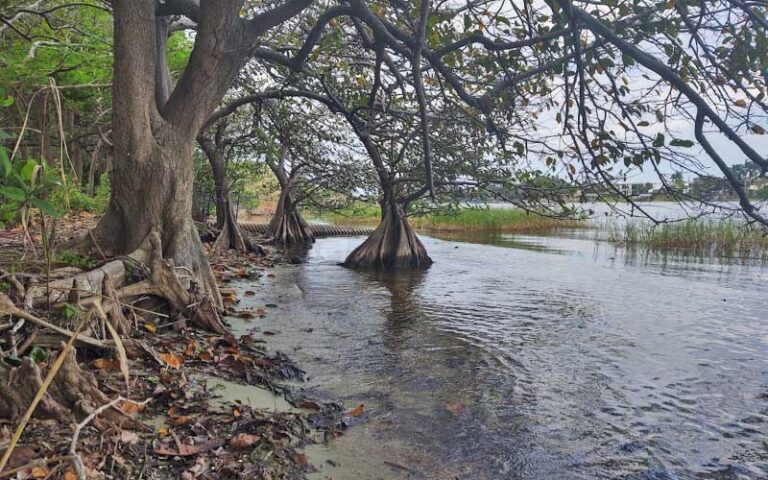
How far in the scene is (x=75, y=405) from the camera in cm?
277

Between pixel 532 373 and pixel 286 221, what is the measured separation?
16713mm

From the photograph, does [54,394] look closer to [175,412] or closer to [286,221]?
[175,412]

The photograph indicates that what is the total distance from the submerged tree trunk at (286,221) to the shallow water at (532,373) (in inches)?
382

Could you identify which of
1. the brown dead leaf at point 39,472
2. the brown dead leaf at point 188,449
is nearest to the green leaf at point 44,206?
the brown dead leaf at point 39,472

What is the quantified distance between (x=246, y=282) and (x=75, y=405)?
716 cm

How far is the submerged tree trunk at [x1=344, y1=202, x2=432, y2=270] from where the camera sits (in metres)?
14.3

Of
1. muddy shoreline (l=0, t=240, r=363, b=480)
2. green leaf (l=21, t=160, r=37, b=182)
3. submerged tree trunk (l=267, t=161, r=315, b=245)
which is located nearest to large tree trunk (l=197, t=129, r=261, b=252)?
submerged tree trunk (l=267, t=161, r=315, b=245)

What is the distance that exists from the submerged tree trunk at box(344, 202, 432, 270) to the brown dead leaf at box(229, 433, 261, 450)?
1101cm

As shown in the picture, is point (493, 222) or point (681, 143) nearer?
point (681, 143)

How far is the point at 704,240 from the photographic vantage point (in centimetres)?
1955

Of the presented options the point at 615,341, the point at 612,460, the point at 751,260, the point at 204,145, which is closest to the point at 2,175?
→ the point at 612,460

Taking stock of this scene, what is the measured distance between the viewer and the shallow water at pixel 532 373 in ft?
11.9

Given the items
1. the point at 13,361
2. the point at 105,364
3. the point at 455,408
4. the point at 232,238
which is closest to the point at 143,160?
the point at 105,364

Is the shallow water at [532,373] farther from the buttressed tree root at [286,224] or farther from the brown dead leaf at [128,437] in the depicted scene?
the buttressed tree root at [286,224]
